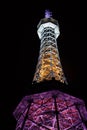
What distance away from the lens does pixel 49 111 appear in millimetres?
15031

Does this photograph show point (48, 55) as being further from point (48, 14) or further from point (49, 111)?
point (49, 111)

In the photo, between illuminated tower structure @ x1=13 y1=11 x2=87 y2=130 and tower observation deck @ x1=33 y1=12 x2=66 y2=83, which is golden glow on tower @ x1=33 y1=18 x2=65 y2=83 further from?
illuminated tower structure @ x1=13 y1=11 x2=87 y2=130

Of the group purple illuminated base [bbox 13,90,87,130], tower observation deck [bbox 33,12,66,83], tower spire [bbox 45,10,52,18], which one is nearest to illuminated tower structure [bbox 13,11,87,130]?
purple illuminated base [bbox 13,90,87,130]

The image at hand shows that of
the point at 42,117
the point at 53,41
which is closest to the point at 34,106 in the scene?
the point at 42,117

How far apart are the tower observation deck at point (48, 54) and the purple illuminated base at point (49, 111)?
8.94 feet

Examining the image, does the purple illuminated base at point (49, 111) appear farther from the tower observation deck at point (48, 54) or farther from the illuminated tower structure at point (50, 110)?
the tower observation deck at point (48, 54)

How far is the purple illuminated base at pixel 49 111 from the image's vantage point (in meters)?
14.5

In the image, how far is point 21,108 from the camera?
15.2 m

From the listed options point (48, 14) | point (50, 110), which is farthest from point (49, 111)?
point (48, 14)

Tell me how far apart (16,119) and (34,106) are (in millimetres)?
1294

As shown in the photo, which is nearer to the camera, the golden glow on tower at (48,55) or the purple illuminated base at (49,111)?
the purple illuminated base at (49,111)

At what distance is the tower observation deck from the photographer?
62.9 feet

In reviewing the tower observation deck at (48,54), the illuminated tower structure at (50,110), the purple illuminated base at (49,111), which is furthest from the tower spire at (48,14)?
the purple illuminated base at (49,111)

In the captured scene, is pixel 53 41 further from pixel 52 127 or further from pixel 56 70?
pixel 52 127
